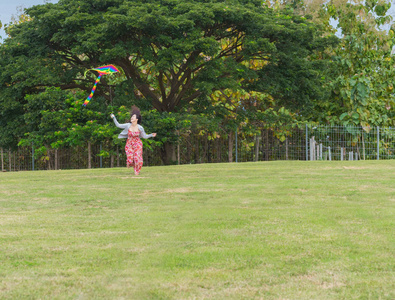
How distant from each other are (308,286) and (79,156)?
26.3 metres

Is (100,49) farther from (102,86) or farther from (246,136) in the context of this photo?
(246,136)

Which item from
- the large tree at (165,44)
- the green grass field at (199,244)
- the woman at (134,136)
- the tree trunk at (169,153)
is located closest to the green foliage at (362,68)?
the large tree at (165,44)

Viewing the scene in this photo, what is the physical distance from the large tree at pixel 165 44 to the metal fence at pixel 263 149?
3.12 metres

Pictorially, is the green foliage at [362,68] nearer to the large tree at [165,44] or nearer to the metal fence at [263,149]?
the metal fence at [263,149]

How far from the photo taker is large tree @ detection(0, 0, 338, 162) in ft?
68.1

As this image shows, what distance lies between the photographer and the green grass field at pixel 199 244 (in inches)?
173

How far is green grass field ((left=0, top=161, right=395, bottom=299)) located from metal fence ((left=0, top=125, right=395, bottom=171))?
17104 mm

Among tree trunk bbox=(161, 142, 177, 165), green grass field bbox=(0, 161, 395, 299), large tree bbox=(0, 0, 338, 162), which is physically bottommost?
green grass field bbox=(0, 161, 395, 299)

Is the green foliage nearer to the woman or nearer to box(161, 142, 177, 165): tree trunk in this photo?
box(161, 142, 177, 165): tree trunk

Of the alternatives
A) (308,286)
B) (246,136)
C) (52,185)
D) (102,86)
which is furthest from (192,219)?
(246,136)

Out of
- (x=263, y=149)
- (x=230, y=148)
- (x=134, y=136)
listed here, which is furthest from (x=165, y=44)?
(x=263, y=149)

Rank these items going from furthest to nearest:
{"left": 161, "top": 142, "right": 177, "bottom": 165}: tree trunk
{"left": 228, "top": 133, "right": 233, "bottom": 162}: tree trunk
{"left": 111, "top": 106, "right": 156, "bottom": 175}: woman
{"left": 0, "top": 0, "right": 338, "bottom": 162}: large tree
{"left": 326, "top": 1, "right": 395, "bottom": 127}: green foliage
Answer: {"left": 326, "top": 1, "right": 395, "bottom": 127}: green foliage
{"left": 228, "top": 133, "right": 233, "bottom": 162}: tree trunk
{"left": 161, "top": 142, "right": 177, "bottom": 165}: tree trunk
{"left": 0, "top": 0, "right": 338, "bottom": 162}: large tree
{"left": 111, "top": 106, "right": 156, "bottom": 175}: woman

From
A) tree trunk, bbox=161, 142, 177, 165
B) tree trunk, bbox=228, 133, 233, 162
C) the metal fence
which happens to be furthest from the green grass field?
the metal fence

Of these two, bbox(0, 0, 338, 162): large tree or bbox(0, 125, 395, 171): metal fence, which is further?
bbox(0, 125, 395, 171): metal fence
